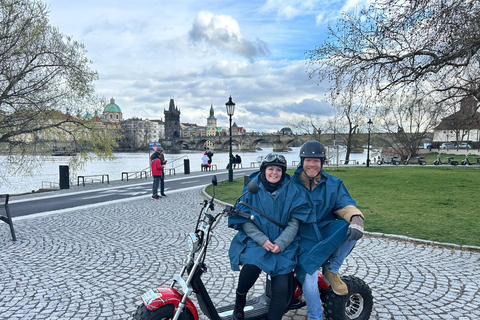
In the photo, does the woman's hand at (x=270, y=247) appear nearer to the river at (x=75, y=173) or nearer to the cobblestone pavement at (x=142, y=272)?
the cobblestone pavement at (x=142, y=272)

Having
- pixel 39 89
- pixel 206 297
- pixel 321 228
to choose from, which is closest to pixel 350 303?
pixel 321 228

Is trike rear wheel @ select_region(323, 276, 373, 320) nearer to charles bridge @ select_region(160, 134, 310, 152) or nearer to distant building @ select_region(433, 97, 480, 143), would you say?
distant building @ select_region(433, 97, 480, 143)

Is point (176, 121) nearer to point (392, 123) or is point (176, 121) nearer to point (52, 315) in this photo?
point (392, 123)

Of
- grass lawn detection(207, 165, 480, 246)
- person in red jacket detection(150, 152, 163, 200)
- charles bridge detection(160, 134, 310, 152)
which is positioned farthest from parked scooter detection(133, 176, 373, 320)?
charles bridge detection(160, 134, 310, 152)

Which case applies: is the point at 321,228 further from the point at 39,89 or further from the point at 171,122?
the point at 171,122

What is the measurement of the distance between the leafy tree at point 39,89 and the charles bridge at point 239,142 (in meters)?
54.9

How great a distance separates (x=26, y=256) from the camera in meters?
5.14

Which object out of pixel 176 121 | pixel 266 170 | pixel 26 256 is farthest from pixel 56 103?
pixel 176 121

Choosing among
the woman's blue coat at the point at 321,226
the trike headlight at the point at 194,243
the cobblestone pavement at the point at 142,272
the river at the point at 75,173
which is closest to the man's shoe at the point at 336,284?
the woman's blue coat at the point at 321,226

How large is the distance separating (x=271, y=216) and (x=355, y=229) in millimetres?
691

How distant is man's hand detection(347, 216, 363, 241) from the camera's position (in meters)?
2.49

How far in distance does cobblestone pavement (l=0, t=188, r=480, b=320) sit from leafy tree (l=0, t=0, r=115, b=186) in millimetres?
9572

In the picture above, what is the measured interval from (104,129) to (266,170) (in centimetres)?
1875

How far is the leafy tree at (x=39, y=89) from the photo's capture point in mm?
13789
